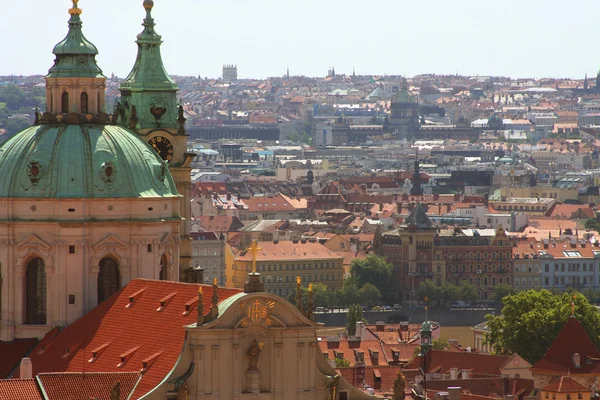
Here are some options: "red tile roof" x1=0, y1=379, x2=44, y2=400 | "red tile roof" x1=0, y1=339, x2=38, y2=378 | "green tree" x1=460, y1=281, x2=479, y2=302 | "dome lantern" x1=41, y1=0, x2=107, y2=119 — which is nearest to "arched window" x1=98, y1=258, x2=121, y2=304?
"red tile roof" x1=0, y1=339, x2=38, y2=378

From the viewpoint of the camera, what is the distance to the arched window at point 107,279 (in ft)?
Answer: 197

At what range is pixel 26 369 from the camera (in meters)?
55.4

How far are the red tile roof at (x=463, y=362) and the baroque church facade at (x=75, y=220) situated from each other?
29593 millimetres

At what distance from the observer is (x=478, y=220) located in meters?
192

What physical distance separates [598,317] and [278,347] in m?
44.9

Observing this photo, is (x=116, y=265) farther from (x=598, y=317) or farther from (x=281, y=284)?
(x=281, y=284)

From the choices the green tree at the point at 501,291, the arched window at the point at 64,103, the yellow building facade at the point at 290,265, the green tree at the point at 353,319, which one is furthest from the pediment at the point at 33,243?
the green tree at the point at 501,291

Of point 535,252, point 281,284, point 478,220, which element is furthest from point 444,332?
point 478,220

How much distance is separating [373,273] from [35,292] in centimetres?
9851

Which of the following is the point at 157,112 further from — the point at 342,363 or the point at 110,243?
the point at 342,363

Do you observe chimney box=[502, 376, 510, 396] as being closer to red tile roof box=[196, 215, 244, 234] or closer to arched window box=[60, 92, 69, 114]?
arched window box=[60, 92, 69, 114]

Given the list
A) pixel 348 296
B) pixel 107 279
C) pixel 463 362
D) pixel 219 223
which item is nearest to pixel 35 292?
pixel 107 279

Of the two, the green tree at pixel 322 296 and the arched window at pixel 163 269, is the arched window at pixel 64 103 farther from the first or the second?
the green tree at pixel 322 296

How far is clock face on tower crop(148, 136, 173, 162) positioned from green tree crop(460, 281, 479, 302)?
3425 inches
